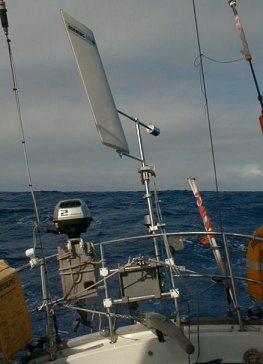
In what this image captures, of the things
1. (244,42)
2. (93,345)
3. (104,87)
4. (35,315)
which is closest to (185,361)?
(93,345)

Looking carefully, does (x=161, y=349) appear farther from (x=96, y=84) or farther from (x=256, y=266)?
(x=96, y=84)

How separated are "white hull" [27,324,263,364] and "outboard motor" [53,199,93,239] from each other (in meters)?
1.21

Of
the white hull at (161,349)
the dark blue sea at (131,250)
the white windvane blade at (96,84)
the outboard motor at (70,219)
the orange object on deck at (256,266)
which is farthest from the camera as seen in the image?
the dark blue sea at (131,250)

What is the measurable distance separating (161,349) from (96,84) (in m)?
2.69

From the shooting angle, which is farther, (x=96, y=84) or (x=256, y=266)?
(x=256, y=266)

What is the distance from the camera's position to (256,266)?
4.39 m

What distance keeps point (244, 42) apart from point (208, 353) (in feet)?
10.1

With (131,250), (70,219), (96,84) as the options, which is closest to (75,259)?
(70,219)

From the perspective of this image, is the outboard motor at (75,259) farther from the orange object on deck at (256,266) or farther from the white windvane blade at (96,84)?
the orange object on deck at (256,266)

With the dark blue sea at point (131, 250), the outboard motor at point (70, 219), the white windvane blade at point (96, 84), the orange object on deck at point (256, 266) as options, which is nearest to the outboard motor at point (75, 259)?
the outboard motor at point (70, 219)

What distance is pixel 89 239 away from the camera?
1295 centimetres

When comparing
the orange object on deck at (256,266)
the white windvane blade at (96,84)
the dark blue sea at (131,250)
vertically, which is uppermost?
the white windvane blade at (96,84)

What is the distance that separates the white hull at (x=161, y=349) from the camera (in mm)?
3971

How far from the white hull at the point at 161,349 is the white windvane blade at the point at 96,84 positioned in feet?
6.31
